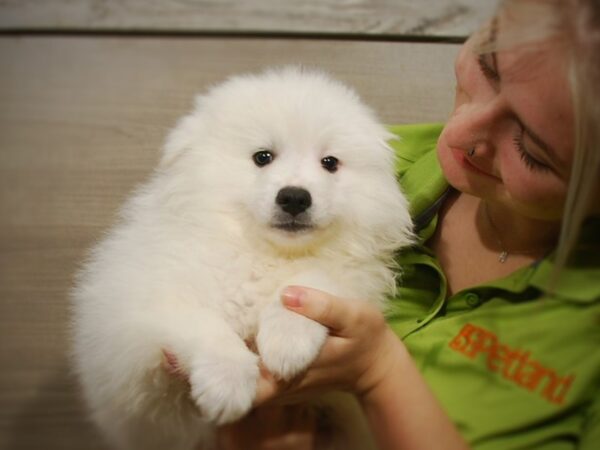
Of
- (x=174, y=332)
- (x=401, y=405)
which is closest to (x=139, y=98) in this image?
(x=174, y=332)

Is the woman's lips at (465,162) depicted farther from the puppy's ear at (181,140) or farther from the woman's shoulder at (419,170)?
the puppy's ear at (181,140)

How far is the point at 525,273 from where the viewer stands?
0.96 metres

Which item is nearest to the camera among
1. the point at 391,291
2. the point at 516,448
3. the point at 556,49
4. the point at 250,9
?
the point at 556,49

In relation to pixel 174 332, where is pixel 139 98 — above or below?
above

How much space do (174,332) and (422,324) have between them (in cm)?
52

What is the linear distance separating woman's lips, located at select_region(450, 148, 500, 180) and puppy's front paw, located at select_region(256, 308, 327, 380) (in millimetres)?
434

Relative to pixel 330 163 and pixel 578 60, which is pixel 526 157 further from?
pixel 330 163

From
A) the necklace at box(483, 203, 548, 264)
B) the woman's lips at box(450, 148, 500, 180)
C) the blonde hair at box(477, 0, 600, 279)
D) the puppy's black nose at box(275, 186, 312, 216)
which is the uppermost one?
the blonde hair at box(477, 0, 600, 279)

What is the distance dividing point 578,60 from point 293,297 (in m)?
Result: 0.57

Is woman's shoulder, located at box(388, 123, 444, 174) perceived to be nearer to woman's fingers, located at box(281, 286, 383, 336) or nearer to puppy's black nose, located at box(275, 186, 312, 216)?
puppy's black nose, located at box(275, 186, 312, 216)

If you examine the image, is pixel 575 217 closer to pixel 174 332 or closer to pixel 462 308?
pixel 462 308

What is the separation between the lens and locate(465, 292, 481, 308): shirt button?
1050mm

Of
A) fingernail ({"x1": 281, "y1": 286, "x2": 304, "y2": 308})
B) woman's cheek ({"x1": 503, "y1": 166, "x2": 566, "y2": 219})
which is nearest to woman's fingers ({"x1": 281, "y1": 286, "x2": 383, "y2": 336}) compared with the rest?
fingernail ({"x1": 281, "y1": 286, "x2": 304, "y2": 308})

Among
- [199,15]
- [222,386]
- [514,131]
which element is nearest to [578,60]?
[514,131]
